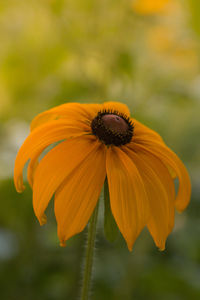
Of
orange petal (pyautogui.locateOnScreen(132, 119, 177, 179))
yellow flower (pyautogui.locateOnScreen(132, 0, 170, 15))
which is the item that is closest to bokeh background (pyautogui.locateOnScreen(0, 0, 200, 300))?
yellow flower (pyautogui.locateOnScreen(132, 0, 170, 15))

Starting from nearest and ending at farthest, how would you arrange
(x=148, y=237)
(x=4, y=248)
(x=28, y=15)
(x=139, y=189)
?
(x=139, y=189) < (x=4, y=248) < (x=148, y=237) < (x=28, y=15)

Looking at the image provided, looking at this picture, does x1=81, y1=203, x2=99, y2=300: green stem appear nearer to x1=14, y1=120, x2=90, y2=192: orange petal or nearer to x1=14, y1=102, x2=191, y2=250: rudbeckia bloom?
x1=14, y1=102, x2=191, y2=250: rudbeckia bloom

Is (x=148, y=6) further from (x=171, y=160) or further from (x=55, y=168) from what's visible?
(x=55, y=168)

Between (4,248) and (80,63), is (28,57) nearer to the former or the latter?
(80,63)

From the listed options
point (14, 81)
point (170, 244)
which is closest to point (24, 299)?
point (170, 244)

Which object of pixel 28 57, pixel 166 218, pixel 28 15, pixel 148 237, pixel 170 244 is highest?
pixel 28 15

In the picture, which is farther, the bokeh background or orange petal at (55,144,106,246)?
the bokeh background
